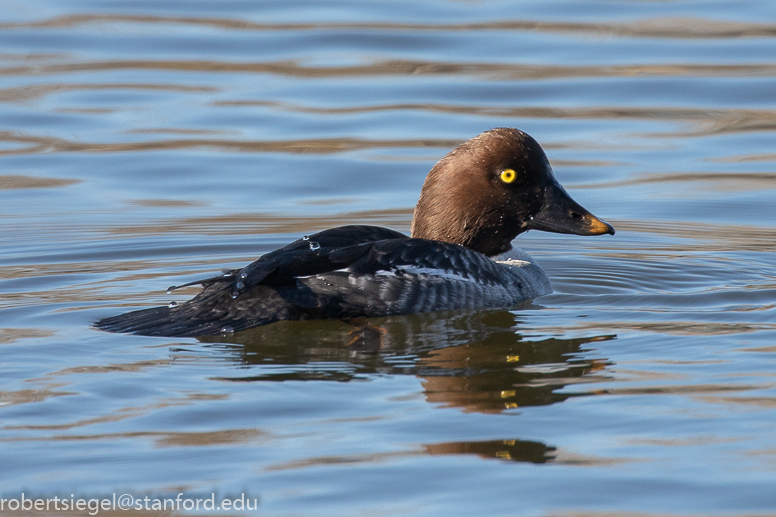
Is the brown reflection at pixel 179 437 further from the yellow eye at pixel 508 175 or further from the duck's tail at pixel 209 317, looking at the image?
the yellow eye at pixel 508 175

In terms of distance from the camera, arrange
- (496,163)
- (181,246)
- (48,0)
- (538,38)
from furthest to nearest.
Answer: (48,0) < (538,38) < (181,246) < (496,163)

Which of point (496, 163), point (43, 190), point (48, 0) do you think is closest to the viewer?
point (496, 163)

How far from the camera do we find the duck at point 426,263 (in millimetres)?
6746

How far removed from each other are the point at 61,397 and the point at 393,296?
6.96ft

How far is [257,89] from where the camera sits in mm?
14195

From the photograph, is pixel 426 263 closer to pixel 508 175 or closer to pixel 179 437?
pixel 508 175

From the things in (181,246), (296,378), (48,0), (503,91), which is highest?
(48,0)

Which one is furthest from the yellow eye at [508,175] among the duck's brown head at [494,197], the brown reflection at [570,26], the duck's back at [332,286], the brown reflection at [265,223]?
the brown reflection at [570,26]

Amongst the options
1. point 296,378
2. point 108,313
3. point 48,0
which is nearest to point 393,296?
point 296,378

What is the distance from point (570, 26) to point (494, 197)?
8785mm

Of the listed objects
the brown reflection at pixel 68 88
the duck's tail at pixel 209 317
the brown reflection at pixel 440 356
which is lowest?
the brown reflection at pixel 440 356

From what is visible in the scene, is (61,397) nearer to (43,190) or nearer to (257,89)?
(43,190)

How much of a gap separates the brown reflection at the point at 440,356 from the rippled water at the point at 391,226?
0.02 metres

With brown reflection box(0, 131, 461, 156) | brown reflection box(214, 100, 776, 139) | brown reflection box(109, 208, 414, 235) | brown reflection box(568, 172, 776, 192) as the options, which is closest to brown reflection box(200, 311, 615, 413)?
brown reflection box(109, 208, 414, 235)
